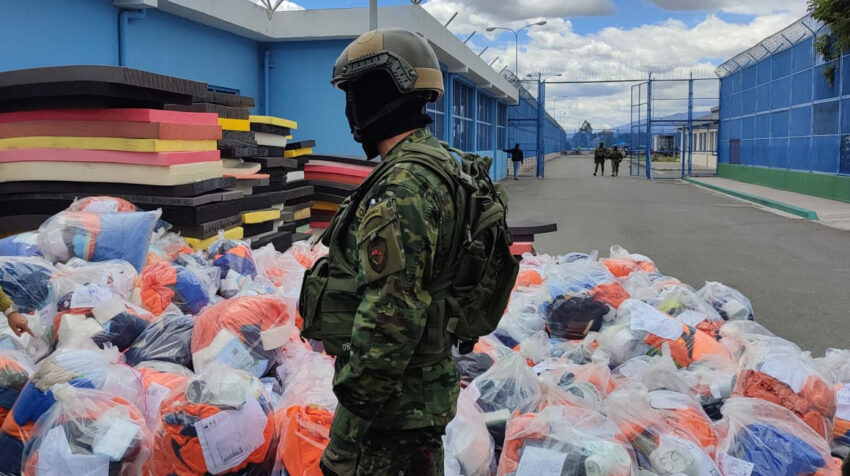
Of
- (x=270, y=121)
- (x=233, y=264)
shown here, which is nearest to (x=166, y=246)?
(x=233, y=264)

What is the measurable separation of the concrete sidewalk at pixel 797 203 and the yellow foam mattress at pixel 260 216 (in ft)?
35.5

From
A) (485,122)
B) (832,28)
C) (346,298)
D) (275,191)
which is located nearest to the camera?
(346,298)

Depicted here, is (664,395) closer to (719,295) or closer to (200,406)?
(200,406)

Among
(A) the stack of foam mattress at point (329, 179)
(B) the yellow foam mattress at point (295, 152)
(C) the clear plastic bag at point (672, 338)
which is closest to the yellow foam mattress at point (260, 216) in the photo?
(B) the yellow foam mattress at point (295, 152)

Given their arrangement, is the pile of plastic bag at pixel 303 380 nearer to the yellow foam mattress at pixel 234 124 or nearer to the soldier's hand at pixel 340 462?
the soldier's hand at pixel 340 462

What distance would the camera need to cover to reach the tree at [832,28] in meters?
17.4

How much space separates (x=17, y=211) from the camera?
5625mm

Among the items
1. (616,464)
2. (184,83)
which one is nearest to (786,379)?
(616,464)

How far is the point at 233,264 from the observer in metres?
4.99

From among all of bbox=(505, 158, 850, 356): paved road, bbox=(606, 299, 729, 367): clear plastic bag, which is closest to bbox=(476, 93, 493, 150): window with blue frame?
bbox=(505, 158, 850, 356): paved road

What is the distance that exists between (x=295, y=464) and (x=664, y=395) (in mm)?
1598

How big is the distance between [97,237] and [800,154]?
21.4 m

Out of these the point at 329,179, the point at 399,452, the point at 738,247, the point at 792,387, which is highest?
the point at 329,179

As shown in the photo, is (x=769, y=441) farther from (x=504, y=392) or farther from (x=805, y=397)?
(x=504, y=392)
